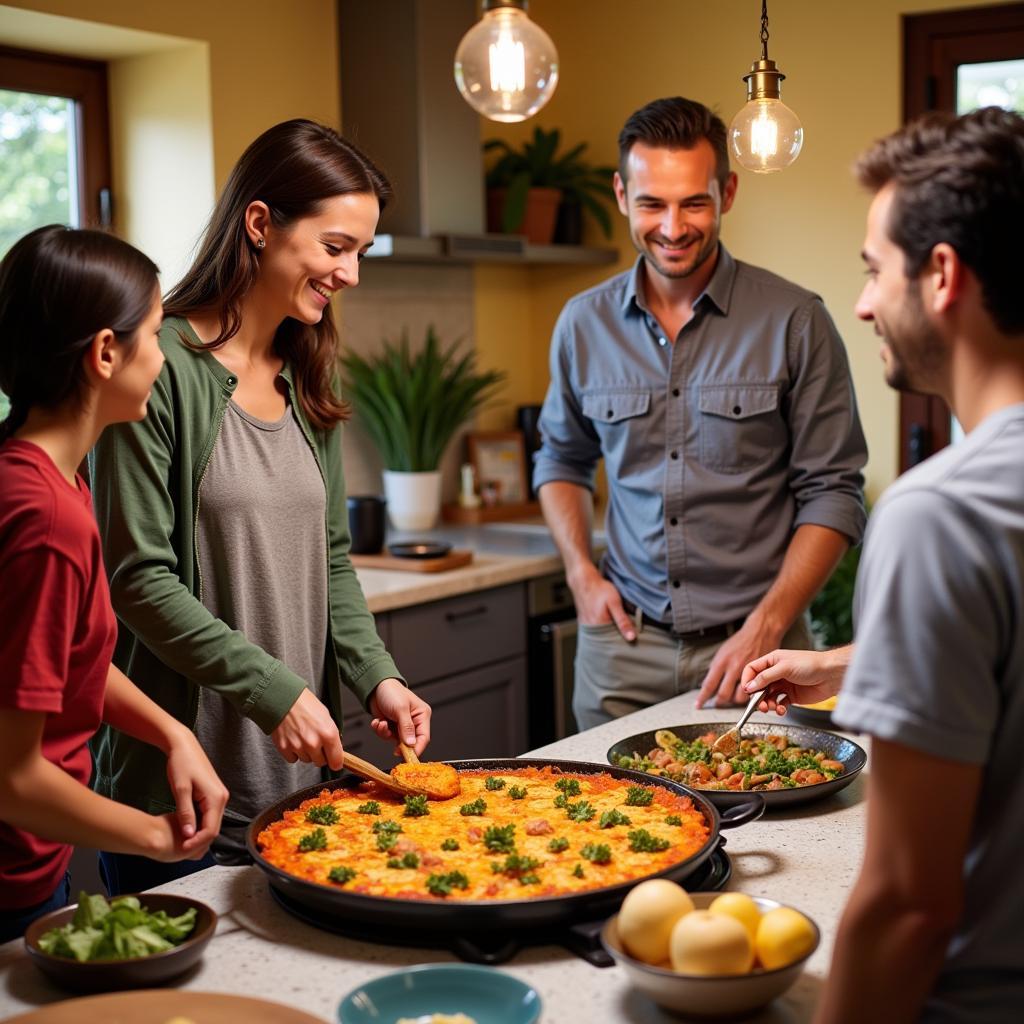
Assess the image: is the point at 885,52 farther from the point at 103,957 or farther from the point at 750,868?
the point at 103,957

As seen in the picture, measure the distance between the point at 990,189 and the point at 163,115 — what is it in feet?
10.4

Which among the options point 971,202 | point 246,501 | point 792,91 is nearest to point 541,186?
point 792,91

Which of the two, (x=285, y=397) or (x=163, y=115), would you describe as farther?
(x=163, y=115)

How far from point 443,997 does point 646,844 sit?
1.28 ft

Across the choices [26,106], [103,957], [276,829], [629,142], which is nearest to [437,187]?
[26,106]

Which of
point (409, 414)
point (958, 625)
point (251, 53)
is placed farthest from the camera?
point (409, 414)

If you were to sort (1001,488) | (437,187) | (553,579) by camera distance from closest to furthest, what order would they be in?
(1001,488), (553,579), (437,187)

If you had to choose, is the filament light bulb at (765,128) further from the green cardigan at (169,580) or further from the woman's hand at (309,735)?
the woman's hand at (309,735)

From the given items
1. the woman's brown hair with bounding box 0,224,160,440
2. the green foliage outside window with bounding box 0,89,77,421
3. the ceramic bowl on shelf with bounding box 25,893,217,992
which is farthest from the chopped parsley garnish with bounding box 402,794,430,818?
the green foliage outside window with bounding box 0,89,77,421

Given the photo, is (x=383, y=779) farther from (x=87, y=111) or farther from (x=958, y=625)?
(x=87, y=111)

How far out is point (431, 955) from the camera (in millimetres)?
1425

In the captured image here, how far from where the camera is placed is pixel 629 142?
9.20 feet

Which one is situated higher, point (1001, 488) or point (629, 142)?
point (629, 142)

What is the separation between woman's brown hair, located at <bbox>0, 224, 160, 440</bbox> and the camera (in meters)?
1.44
